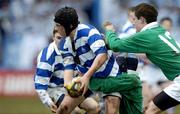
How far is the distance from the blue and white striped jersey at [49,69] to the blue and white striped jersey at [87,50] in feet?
2.84

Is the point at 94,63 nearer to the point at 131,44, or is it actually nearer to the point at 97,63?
the point at 97,63

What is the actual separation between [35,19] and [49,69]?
10973 millimetres

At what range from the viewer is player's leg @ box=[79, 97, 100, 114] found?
12.4 meters

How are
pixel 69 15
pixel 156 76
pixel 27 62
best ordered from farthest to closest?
pixel 27 62 < pixel 156 76 < pixel 69 15

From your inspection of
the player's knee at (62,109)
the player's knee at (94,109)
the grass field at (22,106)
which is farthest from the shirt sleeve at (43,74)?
the grass field at (22,106)

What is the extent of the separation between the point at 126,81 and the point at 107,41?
26.0 inches

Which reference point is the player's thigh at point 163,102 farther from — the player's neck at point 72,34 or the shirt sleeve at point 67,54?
the player's neck at point 72,34

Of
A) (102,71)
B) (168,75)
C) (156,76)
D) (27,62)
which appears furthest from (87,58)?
(27,62)

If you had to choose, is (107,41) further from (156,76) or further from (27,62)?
(27,62)

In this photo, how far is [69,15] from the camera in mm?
11133

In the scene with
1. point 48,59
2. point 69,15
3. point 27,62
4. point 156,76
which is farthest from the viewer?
point 27,62

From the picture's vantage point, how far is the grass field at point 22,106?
61.1ft

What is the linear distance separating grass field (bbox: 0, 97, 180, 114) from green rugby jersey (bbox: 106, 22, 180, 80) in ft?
23.2

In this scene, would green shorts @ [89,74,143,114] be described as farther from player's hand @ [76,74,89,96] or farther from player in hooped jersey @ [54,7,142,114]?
player's hand @ [76,74,89,96]
